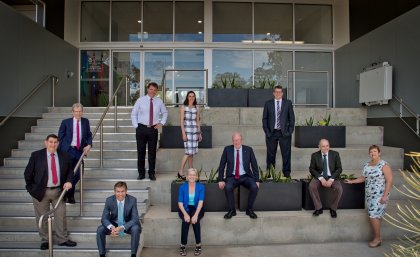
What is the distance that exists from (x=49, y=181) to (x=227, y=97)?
5972mm

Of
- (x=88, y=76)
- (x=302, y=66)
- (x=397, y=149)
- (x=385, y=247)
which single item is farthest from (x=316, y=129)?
(x=88, y=76)

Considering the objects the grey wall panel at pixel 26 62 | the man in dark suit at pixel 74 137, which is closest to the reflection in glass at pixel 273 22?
the grey wall panel at pixel 26 62

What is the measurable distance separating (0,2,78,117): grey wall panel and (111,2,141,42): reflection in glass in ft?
8.28

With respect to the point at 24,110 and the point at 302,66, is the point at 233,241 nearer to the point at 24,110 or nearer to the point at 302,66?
the point at 24,110

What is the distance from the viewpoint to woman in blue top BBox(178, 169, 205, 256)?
16.5 ft

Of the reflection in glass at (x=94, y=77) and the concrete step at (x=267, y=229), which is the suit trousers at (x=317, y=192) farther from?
the reflection in glass at (x=94, y=77)

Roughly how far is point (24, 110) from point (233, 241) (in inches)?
234

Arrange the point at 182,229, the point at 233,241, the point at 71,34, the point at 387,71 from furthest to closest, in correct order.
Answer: the point at 71,34
the point at 387,71
the point at 233,241
the point at 182,229

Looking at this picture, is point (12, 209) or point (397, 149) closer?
point (12, 209)

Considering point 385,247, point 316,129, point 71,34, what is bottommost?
point 385,247

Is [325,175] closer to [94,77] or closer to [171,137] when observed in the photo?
[171,137]

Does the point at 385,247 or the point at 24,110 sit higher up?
the point at 24,110

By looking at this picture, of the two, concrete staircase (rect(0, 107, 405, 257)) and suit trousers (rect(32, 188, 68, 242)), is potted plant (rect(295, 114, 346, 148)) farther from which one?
suit trousers (rect(32, 188, 68, 242))

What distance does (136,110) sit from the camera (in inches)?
244
